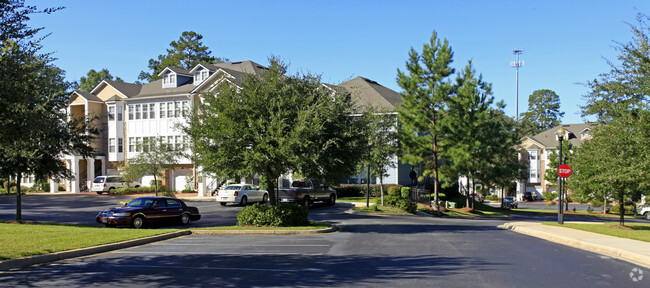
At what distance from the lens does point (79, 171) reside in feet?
173

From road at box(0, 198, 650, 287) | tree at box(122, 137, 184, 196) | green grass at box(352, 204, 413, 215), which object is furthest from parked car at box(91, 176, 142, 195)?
road at box(0, 198, 650, 287)

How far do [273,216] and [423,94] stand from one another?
59.8 feet

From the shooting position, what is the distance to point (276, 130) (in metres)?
19.3

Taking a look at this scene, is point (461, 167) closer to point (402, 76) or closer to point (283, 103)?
point (402, 76)

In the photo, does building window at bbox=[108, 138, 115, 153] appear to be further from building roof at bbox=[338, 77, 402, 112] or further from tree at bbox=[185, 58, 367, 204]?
tree at bbox=[185, 58, 367, 204]

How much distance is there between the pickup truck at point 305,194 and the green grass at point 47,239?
47.0ft

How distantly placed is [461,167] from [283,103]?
22.7 meters

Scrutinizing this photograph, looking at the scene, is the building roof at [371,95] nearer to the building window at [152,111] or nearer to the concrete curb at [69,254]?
the building window at [152,111]

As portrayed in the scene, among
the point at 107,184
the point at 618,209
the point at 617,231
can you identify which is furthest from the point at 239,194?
the point at 618,209

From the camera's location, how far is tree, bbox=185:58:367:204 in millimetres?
19016

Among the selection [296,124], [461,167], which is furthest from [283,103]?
[461,167]

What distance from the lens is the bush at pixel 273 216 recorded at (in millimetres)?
19938

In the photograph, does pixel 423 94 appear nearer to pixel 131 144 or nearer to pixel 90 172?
pixel 131 144

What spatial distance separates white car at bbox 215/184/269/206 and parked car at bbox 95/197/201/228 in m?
9.03
